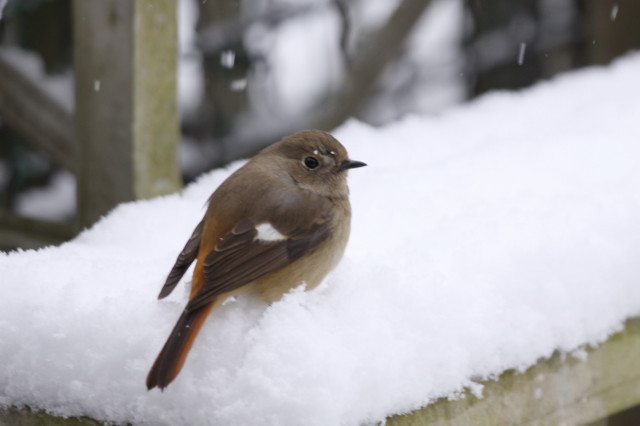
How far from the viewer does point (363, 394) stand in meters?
1.49

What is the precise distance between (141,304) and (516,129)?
75.5 inches

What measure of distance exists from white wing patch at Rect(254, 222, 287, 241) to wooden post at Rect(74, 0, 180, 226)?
92 centimetres

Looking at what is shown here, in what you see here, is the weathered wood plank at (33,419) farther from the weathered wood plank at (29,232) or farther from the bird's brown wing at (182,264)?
the weathered wood plank at (29,232)

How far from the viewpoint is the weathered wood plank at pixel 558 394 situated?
65.9 inches

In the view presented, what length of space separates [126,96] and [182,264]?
996 mm

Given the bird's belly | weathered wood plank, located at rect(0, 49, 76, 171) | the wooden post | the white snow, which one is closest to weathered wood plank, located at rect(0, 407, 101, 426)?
the white snow

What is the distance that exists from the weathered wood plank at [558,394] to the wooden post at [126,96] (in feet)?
4.17

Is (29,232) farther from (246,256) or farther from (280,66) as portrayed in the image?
(280,66)

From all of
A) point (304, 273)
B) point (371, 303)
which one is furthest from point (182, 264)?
point (371, 303)

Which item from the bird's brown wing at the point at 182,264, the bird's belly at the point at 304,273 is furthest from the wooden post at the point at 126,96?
the bird's belly at the point at 304,273

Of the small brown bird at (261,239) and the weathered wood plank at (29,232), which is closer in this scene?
the small brown bird at (261,239)

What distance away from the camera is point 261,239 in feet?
5.77

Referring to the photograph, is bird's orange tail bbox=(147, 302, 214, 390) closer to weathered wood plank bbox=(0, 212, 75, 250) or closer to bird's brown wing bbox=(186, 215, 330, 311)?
bird's brown wing bbox=(186, 215, 330, 311)

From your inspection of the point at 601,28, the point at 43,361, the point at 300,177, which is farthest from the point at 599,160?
the point at 601,28
